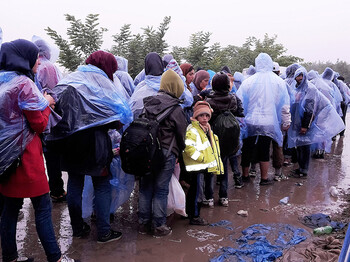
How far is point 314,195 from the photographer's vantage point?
485 centimetres

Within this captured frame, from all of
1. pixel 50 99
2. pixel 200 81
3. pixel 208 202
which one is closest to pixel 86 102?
pixel 50 99

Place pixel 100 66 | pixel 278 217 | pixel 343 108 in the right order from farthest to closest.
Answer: pixel 343 108
pixel 278 217
pixel 100 66

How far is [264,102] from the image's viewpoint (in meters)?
4.93

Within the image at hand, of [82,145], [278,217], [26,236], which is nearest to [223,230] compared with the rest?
[278,217]

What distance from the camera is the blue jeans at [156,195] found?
337cm

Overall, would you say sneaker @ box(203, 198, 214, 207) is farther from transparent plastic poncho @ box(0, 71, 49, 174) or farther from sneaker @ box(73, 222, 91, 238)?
transparent plastic poncho @ box(0, 71, 49, 174)

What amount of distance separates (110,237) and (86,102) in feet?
4.50

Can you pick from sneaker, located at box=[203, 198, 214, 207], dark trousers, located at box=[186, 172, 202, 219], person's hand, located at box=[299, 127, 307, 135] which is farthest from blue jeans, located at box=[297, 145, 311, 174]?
dark trousers, located at box=[186, 172, 202, 219]

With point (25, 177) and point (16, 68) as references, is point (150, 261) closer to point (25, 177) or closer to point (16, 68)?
point (25, 177)

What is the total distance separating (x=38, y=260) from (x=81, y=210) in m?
0.58

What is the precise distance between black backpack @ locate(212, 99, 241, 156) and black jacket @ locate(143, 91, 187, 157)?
85 centimetres

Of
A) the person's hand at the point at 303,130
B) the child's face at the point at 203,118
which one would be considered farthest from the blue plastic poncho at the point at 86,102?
the person's hand at the point at 303,130

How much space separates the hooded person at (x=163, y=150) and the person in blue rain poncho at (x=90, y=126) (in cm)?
35

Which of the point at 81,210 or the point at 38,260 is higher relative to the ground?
the point at 81,210
